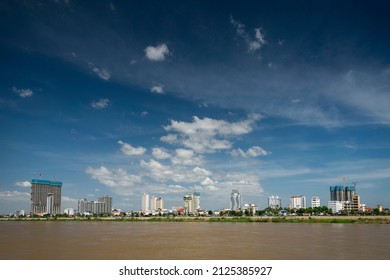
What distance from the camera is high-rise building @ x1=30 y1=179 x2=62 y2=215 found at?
16000 centimetres

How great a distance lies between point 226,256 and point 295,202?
185 m

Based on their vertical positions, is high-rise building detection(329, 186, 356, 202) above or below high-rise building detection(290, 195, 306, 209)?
above

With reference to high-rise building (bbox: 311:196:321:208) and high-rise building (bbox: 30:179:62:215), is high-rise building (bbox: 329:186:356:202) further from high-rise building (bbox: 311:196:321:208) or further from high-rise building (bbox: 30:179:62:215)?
high-rise building (bbox: 30:179:62:215)

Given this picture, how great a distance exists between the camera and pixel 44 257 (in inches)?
680

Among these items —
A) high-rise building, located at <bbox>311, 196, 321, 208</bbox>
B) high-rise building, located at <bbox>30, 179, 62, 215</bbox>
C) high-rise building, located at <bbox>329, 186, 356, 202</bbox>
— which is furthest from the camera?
high-rise building, located at <bbox>311, 196, 321, 208</bbox>

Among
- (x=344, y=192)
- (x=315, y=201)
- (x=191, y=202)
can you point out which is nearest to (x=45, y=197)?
(x=191, y=202)

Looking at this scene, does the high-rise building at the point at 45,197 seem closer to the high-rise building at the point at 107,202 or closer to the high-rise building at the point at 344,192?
the high-rise building at the point at 107,202

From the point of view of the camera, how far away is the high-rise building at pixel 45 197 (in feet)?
525

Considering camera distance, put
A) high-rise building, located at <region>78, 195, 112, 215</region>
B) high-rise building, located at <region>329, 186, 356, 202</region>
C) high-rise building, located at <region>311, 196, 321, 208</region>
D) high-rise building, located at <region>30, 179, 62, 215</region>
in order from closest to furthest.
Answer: high-rise building, located at <region>329, 186, 356, 202</region>, high-rise building, located at <region>30, 179, 62, 215</region>, high-rise building, located at <region>311, 196, 321, 208</region>, high-rise building, located at <region>78, 195, 112, 215</region>

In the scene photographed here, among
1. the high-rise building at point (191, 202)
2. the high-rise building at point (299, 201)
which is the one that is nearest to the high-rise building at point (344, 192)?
the high-rise building at point (299, 201)

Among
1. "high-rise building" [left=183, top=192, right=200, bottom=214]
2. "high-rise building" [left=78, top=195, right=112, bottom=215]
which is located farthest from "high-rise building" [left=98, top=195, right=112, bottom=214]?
"high-rise building" [left=183, top=192, right=200, bottom=214]

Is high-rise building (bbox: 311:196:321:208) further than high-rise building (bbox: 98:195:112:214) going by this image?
No
